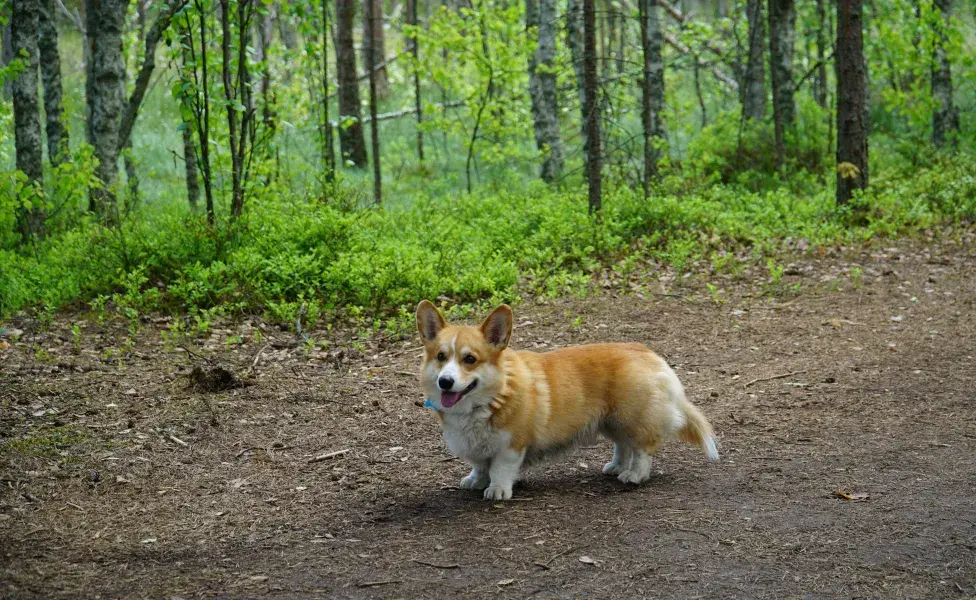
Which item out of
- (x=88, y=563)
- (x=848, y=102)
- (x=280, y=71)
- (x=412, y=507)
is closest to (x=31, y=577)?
(x=88, y=563)

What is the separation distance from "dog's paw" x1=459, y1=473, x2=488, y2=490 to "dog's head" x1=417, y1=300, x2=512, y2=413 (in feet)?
1.79

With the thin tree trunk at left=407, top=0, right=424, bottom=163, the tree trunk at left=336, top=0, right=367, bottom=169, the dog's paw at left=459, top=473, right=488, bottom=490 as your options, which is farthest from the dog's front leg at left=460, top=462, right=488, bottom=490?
the tree trunk at left=336, top=0, right=367, bottom=169

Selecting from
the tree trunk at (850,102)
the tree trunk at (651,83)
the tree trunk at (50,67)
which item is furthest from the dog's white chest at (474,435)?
the tree trunk at (50,67)

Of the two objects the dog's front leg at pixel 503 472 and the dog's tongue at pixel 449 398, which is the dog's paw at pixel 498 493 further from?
the dog's tongue at pixel 449 398

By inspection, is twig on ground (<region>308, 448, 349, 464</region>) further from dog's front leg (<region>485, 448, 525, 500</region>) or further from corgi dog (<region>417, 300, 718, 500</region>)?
dog's front leg (<region>485, 448, 525, 500</region>)

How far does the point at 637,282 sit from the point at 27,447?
6.56m

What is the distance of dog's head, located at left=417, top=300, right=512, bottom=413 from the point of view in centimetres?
450

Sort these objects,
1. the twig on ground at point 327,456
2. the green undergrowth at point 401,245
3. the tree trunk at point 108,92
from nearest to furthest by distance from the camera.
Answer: the twig on ground at point 327,456
the green undergrowth at point 401,245
the tree trunk at point 108,92

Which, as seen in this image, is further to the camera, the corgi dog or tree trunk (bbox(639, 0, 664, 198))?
tree trunk (bbox(639, 0, 664, 198))

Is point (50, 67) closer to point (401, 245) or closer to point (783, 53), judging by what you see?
point (401, 245)

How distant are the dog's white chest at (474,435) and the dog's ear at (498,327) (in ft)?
1.22

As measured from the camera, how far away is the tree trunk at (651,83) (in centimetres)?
1316

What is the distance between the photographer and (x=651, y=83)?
1619 centimetres

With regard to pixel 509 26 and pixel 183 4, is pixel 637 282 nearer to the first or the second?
pixel 183 4
